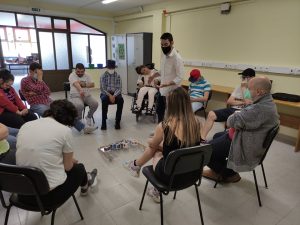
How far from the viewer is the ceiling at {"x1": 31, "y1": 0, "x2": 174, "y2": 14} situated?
592cm

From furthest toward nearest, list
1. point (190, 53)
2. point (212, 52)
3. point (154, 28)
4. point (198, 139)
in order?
point (154, 28) → point (190, 53) → point (212, 52) → point (198, 139)

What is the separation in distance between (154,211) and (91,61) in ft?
21.9

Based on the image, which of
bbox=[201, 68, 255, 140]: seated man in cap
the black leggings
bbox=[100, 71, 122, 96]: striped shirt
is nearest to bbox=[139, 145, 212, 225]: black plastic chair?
the black leggings

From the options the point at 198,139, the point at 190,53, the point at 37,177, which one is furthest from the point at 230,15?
the point at 37,177

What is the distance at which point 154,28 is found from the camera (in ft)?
19.6

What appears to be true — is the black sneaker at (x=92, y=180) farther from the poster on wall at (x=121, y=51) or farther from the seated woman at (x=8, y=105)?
the poster on wall at (x=121, y=51)

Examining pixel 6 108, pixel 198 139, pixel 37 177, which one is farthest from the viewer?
pixel 6 108

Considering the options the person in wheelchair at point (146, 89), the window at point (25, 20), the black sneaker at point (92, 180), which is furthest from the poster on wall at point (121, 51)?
the black sneaker at point (92, 180)

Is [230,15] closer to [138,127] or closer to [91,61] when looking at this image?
[138,127]

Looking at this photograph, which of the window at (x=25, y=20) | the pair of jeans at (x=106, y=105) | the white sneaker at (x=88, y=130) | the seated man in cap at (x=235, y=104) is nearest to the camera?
the seated man in cap at (x=235, y=104)

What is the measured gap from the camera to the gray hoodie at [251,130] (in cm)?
177

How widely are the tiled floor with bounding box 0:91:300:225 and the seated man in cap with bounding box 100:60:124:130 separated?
1.28m

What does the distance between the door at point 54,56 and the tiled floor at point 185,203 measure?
16.4 ft

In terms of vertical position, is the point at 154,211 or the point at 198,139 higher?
the point at 198,139
